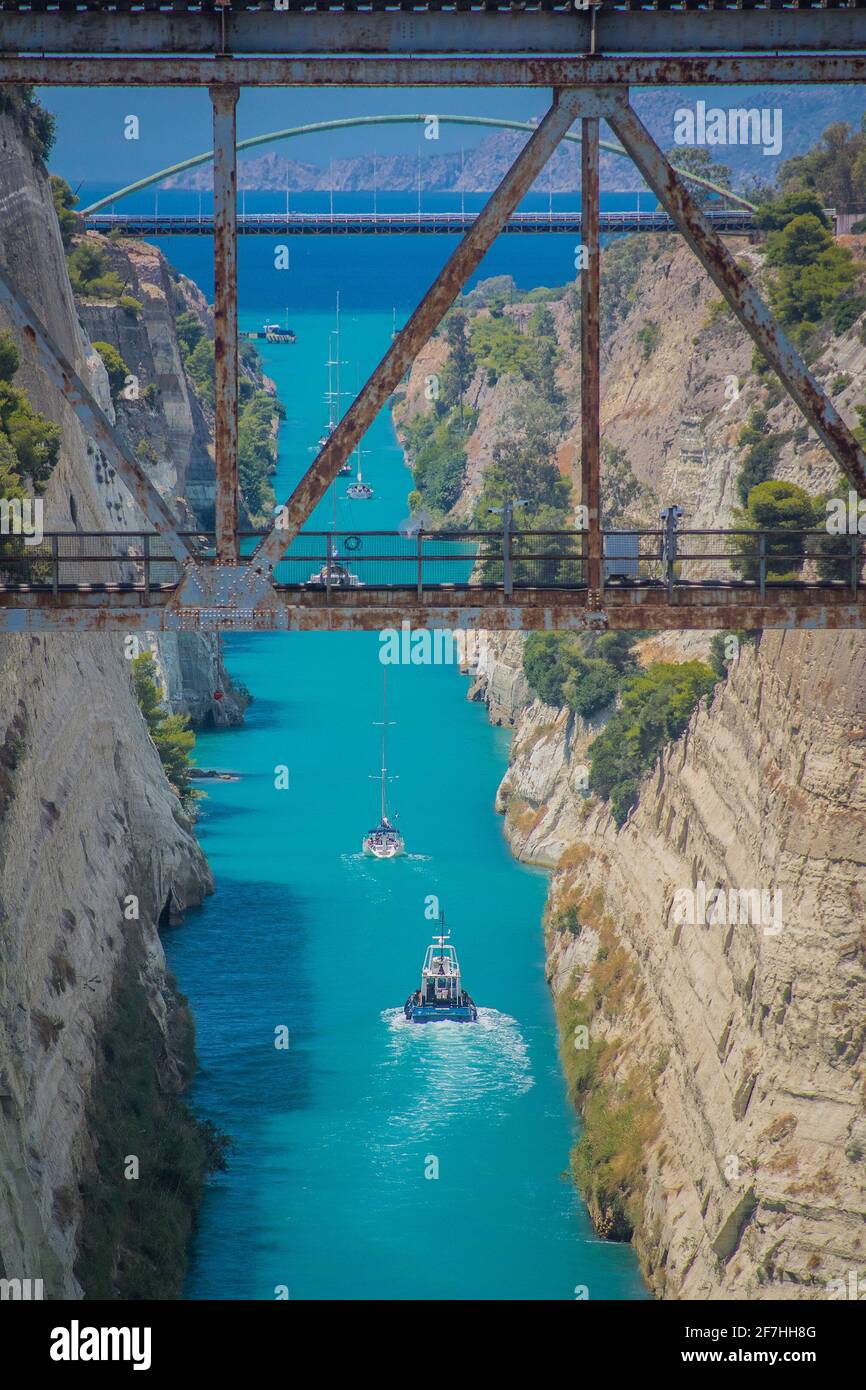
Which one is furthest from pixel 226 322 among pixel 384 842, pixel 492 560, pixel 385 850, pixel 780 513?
pixel 384 842

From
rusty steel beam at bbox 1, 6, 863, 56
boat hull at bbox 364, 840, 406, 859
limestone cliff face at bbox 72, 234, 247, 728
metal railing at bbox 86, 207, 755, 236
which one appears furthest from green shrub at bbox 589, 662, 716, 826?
rusty steel beam at bbox 1, 6, 863, 56

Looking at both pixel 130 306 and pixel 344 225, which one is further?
pixel 344 225

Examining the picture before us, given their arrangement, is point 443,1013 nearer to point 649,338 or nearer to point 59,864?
point 59,864

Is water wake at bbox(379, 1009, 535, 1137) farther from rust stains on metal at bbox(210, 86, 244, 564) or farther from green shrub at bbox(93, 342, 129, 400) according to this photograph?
rust stains on metal at bbox(210, 86, 244, 564)

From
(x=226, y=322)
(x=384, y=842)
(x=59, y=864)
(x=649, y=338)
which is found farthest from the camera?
(x=649, y=338)

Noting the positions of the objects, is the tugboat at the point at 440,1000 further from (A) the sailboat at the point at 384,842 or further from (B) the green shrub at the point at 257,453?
(B) the green shrub at the point at 257,453
